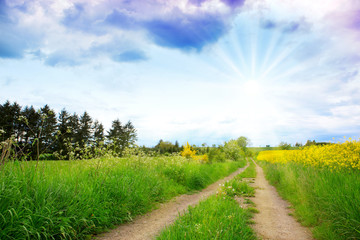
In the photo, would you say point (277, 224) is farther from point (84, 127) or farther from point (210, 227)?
point (84, 127)

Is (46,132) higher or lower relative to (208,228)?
higher

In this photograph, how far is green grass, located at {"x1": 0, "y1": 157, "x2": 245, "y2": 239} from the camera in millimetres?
3354

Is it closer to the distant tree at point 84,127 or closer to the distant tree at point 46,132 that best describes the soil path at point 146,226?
the distant tree at point 46,132

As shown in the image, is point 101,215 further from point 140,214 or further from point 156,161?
point 156,161

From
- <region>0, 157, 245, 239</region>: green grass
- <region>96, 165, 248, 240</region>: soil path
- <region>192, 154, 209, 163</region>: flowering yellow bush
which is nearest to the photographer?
<region>0, 157, 245, 239</region>: green grass

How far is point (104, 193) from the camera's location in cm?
519

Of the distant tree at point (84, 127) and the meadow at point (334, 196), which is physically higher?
the distant tree at point (84, 127)

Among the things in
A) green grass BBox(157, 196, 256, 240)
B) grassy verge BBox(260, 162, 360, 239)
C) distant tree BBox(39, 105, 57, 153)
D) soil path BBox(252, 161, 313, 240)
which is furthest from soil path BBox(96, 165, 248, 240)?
grassy verge BBox(260, 162, 360, 239)

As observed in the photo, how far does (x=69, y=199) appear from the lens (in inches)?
165

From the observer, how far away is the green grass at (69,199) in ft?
11.0

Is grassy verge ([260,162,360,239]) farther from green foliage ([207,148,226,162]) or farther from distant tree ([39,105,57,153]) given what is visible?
green foliage ([207,148,226,162])

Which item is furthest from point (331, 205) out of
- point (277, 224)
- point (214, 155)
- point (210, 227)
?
point (214, 155)

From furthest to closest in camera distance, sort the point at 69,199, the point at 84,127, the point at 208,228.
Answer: the point at 84,127, the point at 69,199, the point at 208,228

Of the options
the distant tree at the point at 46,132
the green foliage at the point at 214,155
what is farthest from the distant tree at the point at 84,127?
the distant tree at the point at 46,132
